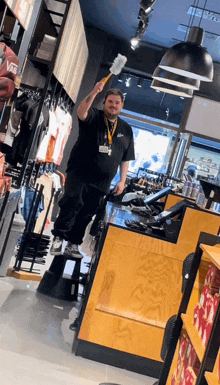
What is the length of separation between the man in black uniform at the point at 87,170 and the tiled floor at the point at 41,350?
0.68m

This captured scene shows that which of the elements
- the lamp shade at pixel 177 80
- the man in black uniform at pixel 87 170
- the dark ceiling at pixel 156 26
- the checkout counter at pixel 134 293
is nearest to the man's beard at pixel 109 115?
the man in black uniform at pixel 87 170

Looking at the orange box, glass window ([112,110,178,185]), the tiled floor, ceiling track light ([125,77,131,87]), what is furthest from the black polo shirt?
ceiling track light ([125,77,131,87])

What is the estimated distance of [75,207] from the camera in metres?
4.73

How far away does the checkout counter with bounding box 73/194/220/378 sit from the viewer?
350cm

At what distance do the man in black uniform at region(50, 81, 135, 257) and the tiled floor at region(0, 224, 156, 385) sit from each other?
677mm

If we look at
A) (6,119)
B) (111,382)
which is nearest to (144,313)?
(111,382)

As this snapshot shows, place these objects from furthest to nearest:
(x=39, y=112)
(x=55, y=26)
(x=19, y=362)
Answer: (x=55, y=26), (x=39, y=112), (x=19, y=362)

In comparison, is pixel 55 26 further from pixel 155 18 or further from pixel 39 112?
pixel 39 112

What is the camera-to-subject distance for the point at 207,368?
1785 millimetres

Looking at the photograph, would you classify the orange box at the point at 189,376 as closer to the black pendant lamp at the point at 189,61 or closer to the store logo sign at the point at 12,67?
the store logo sign at the point at 12,67

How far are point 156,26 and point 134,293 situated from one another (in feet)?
21.2

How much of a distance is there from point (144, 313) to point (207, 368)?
1.78 m

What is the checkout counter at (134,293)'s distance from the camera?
138 inches

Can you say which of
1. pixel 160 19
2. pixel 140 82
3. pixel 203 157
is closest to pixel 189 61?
pixel 160 19
